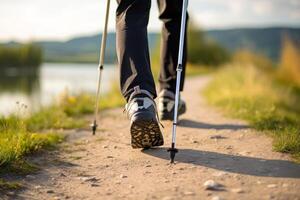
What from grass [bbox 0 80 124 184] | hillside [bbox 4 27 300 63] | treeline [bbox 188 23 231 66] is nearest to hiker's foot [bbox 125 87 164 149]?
grass [bbox 0 80 124 184]

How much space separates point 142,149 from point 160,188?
0.87 m

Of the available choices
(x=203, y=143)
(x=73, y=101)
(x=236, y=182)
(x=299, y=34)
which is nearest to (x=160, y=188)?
(x=236, y=182)

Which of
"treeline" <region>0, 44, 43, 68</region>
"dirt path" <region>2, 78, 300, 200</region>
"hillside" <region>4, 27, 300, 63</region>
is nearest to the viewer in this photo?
"dirt path" <region>2, 78, 300, 200</region>

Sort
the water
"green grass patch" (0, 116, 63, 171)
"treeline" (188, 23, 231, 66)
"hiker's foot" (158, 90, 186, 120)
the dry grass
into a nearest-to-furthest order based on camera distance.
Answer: "green grass patch" (0, 116, 63, 171) < "hiker's foot" (158, 90, 186, 120) < the water < the dry grass < "treeline" (188, 23, 231, 66)

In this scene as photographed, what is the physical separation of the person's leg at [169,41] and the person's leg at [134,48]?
37.0 inches

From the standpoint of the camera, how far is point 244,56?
21781 millimetres

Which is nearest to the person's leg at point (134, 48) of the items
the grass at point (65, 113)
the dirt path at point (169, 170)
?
the dirt path at point (169, 170)

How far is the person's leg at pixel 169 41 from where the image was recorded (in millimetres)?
3943

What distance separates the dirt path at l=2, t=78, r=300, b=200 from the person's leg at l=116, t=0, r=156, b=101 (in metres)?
0.48

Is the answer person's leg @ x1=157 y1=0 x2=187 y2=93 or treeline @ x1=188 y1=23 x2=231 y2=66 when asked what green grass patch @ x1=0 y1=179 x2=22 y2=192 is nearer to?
person's leg @ x1=157 y1=0 x2=187 y2=93

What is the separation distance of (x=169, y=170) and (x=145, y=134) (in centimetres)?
38

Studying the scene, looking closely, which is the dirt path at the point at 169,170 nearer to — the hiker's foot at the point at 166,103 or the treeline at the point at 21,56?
the hiker's foot at the point at 166,103

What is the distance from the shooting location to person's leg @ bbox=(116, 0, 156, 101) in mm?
2961

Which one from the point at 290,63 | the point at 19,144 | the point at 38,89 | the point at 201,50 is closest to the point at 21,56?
the point at 201,50
